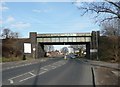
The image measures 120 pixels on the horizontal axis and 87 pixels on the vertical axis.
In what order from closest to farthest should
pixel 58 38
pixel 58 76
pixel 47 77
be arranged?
pixel 47 77 → pixel 58 76 → pixel 58 38

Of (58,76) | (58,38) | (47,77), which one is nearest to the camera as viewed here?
(47,77)

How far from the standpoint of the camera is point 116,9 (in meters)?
26.9

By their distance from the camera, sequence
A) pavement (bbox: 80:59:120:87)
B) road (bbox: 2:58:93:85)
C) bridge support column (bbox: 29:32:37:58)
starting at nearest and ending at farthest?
pavement (bbox: 80:59:120:87), road (bbox: 2:58:93:85), bridge support column (bbox: 29:32:37:58)

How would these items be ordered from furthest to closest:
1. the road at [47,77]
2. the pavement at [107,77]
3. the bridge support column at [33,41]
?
the bridge support column at [33,41] < the road at [47,77] < the pavement at [107,77]

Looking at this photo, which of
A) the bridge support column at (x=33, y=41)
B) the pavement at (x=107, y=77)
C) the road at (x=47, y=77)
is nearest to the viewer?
the pavement at (x=107, y=77)

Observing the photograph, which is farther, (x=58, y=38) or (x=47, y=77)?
(x=58, y=38)

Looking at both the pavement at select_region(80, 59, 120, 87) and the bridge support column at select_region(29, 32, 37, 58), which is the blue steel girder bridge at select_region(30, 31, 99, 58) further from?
the pavement at select_region(80, 59, 120, 87)

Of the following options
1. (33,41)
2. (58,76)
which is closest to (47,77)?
(58,76)

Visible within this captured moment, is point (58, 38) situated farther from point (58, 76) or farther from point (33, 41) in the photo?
point (58, 76)

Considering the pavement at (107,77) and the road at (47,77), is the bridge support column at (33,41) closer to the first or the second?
the pavement at (107,77)

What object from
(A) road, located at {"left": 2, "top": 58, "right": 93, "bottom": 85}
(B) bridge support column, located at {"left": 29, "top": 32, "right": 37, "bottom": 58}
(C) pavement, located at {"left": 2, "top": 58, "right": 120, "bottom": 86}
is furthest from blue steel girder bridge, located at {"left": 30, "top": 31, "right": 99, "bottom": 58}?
(A) road, located at {"left": 2, "top": 58, "right": 93, "bottom": 85}

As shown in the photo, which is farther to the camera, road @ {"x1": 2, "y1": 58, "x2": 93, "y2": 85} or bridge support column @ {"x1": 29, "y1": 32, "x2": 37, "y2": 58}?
bridge support column @ {"x1": 29, "y1": 32, "x2": 37, "y2": 58}

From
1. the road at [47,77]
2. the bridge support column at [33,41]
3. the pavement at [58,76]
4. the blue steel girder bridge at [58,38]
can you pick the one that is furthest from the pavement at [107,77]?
the bridge support column at [33,41]

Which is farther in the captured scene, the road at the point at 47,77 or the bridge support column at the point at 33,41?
Result: the bridge support column at the point at 33,41
